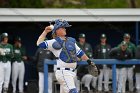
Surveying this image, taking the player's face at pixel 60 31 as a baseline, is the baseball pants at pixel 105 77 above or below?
below

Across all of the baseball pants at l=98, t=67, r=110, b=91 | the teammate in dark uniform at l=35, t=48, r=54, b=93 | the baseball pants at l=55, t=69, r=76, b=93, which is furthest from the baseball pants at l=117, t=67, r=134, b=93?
the baseball pants at l=55, t=69, r=76, b=93

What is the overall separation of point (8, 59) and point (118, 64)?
8.94ft

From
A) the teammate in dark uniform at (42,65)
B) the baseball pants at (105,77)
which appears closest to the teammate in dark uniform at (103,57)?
the baseball pants at (105,77)

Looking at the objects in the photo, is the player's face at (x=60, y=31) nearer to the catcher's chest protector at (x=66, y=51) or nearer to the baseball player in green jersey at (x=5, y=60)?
the catcher's chest protector at (x=66, y=51)

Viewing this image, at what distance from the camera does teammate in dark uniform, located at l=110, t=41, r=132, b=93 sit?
12389 mm

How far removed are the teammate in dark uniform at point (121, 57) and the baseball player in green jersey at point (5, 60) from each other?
8.39ft

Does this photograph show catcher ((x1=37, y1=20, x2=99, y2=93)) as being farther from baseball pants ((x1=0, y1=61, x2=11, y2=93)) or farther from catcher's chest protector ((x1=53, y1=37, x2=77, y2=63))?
baseball pants ((x1=0, y1=61, x2=11, y2=93))

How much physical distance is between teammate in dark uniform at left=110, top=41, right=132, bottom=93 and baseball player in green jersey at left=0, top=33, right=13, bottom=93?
256cm

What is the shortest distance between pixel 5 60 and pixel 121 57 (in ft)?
9.61

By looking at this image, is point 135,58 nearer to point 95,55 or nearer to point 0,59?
point 95,55

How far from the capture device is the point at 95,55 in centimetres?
1415

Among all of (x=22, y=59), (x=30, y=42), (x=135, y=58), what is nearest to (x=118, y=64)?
(x=135, y=58)

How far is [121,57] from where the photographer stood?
40.4 feet

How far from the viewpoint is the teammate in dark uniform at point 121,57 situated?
488 inches
